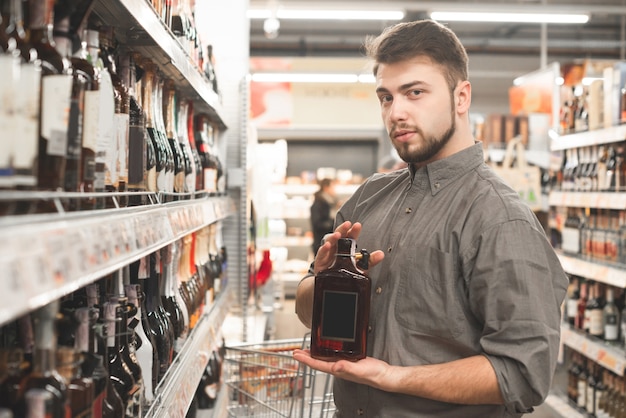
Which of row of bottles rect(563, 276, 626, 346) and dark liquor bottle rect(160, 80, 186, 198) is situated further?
row of bottles rect(563, 276, 626, 346)

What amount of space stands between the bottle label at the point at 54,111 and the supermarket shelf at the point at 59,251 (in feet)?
0.35

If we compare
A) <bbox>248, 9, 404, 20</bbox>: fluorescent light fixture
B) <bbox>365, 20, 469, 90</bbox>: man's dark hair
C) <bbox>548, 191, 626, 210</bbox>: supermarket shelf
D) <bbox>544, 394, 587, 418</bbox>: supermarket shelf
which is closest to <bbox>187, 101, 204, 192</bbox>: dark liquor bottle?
<bbox>365, 20, 469, 90</bbox>: man's dark hair

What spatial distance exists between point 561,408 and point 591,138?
192 cm

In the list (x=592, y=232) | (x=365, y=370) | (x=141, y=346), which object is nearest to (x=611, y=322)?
(x=592, y=232)

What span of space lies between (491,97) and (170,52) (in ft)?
48.0

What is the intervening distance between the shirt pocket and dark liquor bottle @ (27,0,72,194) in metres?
0.94

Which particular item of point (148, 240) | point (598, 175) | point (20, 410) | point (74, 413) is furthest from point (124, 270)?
point (598, 175)

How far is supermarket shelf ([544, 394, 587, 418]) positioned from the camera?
Result: 4.87 metres

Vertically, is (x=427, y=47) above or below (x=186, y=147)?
above


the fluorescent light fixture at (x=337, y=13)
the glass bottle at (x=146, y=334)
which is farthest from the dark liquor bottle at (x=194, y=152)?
the fluorescent light fixture at (x=337, y=13)

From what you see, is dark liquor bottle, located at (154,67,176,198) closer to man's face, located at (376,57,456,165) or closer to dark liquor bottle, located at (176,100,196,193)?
dark liquor bottle, located at (176,100,196,193)

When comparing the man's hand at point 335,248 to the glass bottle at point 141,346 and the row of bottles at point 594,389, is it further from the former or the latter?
the row of bottles at point 594,389

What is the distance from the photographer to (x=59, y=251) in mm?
861

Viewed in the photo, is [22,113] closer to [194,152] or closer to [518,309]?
[518,309]
